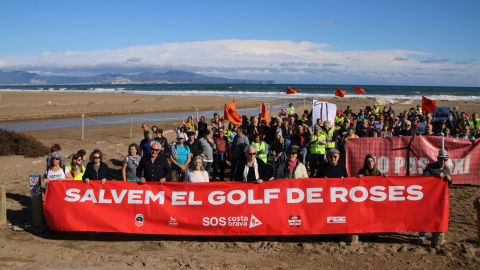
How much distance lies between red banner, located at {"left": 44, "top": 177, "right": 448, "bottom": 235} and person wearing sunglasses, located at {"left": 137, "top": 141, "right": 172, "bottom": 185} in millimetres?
416

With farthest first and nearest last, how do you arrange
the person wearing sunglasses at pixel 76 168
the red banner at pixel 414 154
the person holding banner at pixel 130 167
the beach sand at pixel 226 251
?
the red banner at pixel 414 154 → the person wearing sunglasses at pixel 76 168 → the person holding banner at pixel 130 167 → the beach sand at pixel 226 251

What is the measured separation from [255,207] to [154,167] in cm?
202

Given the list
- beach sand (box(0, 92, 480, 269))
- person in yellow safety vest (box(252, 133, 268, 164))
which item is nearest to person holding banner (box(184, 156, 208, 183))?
beach sand (box(0, 92, 480, 269))

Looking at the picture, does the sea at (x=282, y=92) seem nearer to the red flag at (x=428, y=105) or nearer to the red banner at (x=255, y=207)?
the red flag at (x=428, y=105)

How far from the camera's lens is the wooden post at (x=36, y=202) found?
688cm

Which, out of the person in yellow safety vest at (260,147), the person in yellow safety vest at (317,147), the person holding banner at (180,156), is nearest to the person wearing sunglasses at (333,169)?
the person in yellow safety vest at (260,147)

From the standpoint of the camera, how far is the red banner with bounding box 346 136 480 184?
9.24m

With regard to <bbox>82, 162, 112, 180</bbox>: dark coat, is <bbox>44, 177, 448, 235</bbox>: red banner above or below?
below

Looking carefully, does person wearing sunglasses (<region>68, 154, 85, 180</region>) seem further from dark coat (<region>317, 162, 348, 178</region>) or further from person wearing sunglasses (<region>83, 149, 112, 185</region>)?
dark coat (<region>317, 162, 348, 178</region>)

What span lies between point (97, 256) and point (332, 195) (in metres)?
3.88

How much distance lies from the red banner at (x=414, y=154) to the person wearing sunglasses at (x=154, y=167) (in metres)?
4.84

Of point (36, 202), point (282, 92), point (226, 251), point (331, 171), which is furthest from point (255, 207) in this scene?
point (282, 92)

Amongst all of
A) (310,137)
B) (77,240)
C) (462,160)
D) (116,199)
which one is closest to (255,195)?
(116,199)

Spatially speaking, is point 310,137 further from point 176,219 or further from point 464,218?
point 176,219
